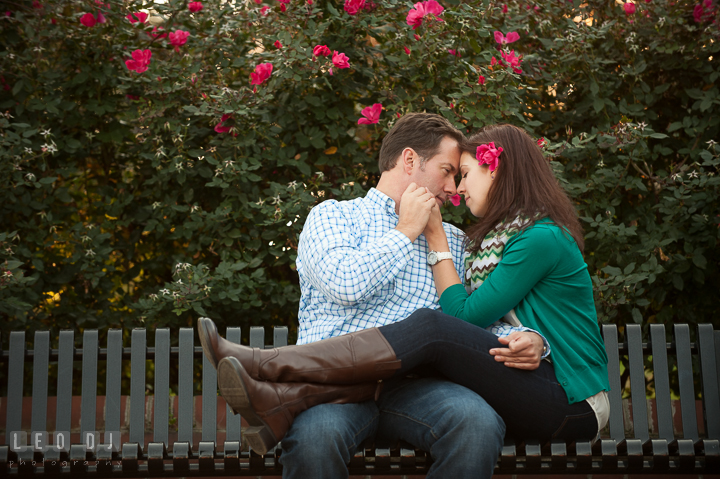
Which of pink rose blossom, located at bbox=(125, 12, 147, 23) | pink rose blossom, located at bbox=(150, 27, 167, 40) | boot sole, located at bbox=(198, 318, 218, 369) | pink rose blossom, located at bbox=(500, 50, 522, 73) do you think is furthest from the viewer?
pink rose blossom, located at bbox=(150, 27, 167, 40)

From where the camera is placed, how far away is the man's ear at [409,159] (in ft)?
A: 9.23

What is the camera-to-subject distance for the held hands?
2.52 metres

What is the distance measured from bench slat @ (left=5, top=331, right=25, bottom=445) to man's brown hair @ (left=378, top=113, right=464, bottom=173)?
1.76 m

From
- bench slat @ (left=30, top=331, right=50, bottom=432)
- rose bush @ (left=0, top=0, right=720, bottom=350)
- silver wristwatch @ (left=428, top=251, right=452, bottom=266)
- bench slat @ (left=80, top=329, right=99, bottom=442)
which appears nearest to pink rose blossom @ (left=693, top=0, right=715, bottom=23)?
rose bush @ (left=0, top=0, right=720, bottom=350)

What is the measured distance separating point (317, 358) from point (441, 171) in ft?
3.60

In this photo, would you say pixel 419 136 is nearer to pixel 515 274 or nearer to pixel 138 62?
pixel 515 274

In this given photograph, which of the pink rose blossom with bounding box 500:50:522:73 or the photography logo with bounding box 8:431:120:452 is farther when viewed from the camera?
the pink rose blossom with bounding box 500:50:522:73

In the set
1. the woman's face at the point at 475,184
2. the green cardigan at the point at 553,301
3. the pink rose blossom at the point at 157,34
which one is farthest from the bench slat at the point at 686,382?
the pink rose blossom at the point at 157,34

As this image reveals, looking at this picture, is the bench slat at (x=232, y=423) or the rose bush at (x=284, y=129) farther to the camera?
the rose bush at (x=284, y=129)

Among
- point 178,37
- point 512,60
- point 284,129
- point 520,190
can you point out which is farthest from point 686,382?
point 178,37

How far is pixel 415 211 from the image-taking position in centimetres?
256

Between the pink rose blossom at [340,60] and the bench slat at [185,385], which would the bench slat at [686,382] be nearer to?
the pink rose blossom at [340,60]

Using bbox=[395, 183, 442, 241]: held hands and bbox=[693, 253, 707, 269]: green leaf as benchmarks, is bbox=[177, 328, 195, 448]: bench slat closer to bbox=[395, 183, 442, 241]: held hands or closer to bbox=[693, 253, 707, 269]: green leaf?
bbox=[395, 183, 442, 241]: held hands

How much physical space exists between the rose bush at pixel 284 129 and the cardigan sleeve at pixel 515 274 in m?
1.00
